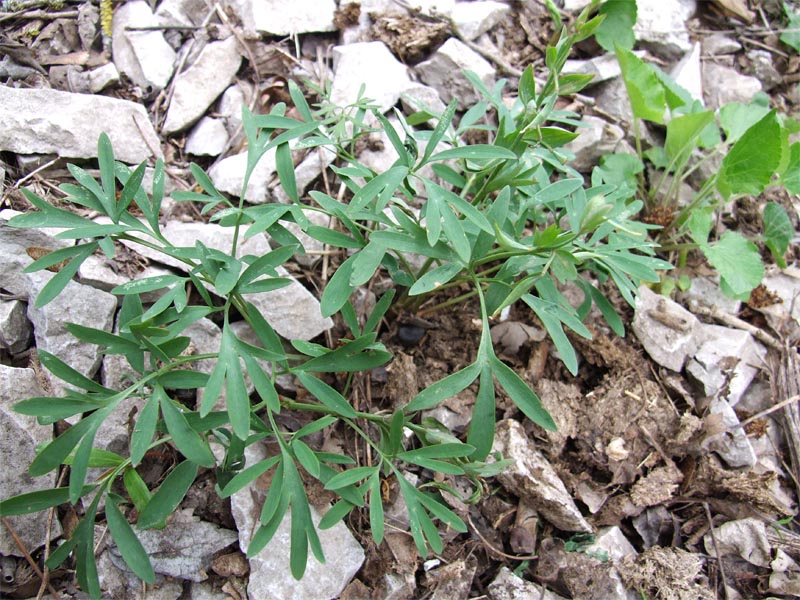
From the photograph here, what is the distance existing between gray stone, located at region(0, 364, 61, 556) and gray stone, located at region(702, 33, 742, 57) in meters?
3.17

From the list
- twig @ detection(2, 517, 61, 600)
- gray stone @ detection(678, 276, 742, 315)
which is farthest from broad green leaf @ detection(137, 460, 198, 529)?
gray stone @ detection(678, 276, 742, 315)

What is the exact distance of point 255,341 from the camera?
178 centimetres

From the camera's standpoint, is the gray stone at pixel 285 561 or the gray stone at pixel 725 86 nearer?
the gray stone at pixel 285 561

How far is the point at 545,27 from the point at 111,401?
2358mm

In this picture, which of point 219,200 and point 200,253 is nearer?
point 200,253

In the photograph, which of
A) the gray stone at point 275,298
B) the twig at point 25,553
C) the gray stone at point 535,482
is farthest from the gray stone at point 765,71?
the twig at point 25,553

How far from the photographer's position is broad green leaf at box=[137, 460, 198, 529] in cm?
127

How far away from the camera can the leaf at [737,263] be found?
6.91 ft

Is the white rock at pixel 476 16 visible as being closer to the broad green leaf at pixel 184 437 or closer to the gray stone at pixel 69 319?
the gray stone at pixel 69 319

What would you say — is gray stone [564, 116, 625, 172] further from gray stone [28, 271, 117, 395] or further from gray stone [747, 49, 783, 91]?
gray stone [28, 271, 117, 395]

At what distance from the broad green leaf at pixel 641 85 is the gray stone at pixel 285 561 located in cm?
191

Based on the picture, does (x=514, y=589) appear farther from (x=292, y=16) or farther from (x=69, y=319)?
(x=292, y=16)

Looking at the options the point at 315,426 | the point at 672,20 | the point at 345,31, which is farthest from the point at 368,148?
the point at 672,20

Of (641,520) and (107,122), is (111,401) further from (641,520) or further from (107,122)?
(641,520)
